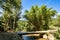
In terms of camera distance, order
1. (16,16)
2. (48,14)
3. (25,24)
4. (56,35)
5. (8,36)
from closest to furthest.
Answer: (8,36)
(56,35)
(16,16)
(48,14)
(25,24)

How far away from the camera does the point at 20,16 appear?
31469 millimetres

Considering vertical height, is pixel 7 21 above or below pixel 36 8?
below

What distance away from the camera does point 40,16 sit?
3244 cm

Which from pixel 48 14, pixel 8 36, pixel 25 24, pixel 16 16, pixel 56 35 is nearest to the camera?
pixel 8 36

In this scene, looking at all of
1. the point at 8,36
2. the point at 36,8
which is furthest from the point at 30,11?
the point at 8,36

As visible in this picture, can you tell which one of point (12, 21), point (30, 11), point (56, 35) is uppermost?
point (30, 11)

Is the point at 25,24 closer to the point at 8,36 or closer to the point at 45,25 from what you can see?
the point at 45,25

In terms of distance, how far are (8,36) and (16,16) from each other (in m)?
15.5

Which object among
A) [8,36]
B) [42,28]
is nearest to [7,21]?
[42,28]

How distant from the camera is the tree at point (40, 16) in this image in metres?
32.4

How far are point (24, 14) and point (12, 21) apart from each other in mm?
3386

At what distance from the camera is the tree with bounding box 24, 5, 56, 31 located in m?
32.4

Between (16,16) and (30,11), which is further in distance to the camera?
(30,11)

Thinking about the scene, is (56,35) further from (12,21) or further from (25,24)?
(25,24)
